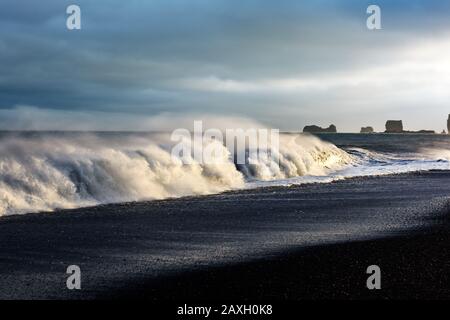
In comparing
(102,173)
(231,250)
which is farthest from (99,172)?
(231,250)

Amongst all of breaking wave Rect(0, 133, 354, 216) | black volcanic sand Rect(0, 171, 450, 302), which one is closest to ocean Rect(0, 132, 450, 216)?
breaking wave Rect(0, 133, 354, 216)

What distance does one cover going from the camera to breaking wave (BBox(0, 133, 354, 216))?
17062mm

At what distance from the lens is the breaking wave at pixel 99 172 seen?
17062mm

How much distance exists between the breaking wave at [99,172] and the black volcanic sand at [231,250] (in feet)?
5.25

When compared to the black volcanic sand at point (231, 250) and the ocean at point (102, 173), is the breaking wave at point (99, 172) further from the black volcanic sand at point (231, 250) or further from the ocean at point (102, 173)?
the black volcanic sand at point (231, 250)

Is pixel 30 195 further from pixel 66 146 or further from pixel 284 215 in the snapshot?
pixel 284 215

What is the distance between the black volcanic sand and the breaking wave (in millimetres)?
1600

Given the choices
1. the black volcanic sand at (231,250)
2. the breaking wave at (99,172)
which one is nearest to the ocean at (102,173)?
the breaking wave at (99,172)

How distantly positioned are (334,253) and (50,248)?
463 cm

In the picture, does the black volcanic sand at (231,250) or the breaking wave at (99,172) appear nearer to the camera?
the black volcanic sand at (231,250)

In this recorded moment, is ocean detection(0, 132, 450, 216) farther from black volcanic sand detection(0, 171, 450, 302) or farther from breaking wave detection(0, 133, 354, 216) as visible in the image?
black volcanic sand detection(0, 171, 450, 302)

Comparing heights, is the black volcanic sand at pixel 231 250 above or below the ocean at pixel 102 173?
below

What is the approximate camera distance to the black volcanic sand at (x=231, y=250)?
7805 mm
